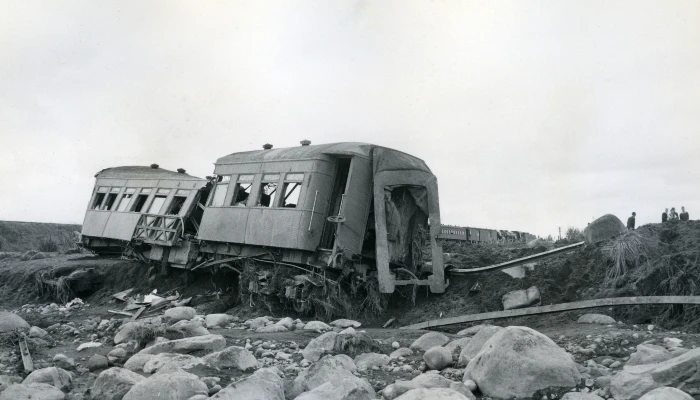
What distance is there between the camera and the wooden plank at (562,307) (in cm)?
932

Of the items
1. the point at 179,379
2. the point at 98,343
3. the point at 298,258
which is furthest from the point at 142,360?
the point at 298,258

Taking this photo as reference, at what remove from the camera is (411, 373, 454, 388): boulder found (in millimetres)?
6773

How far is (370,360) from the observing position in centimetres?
854

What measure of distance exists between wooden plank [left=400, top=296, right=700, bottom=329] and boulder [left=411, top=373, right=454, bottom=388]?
4.22 meters

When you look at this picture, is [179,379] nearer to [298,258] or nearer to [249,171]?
[298,258]

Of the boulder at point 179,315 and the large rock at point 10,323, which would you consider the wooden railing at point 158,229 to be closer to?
the boulder at point 179,315

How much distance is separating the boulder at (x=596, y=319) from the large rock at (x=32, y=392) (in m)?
8.12

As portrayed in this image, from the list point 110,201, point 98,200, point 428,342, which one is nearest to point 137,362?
point 428,342

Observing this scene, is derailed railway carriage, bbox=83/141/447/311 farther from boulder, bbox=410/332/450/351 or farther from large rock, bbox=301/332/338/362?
large rock, bbox=301/332/338/362

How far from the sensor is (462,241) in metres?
19.0

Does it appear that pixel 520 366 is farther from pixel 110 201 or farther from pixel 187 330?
pixel 110 201

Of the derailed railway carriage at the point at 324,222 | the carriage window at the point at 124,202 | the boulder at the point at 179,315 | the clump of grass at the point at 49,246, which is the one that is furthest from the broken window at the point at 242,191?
the clump of grass at the point at 49,246

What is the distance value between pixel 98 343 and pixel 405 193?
7.27 metres

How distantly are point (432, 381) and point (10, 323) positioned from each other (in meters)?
10.0
